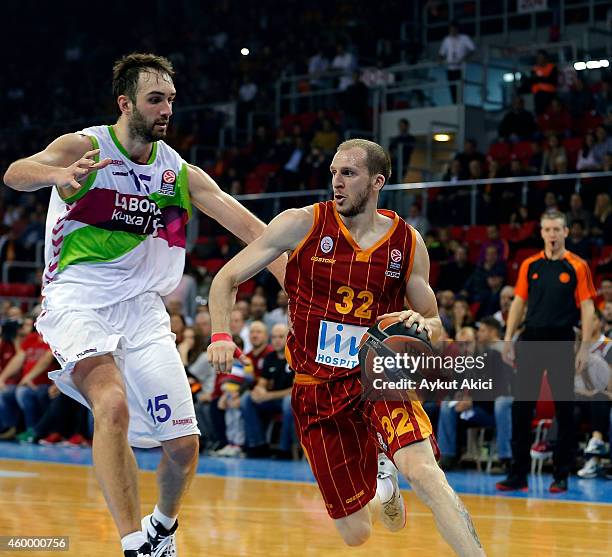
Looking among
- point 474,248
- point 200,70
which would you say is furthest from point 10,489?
point 200,70

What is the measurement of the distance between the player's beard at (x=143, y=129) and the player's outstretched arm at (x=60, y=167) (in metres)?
0.24

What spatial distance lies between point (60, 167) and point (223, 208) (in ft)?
3.12

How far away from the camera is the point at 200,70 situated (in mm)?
28078

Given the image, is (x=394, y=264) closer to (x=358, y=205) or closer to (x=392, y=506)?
(x=358, y=205)

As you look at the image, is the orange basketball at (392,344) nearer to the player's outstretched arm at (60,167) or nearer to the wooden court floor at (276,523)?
the player's outstretched arm at (60,167)

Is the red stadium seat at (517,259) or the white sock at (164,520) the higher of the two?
the red stadium seat at (517,259)

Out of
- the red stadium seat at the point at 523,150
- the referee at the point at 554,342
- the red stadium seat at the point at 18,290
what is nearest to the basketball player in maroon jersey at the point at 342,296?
the referee at the point at 554,342

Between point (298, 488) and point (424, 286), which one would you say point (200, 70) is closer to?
point (298, 488)

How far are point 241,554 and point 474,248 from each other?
9887mm

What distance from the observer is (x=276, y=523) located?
27.1ft

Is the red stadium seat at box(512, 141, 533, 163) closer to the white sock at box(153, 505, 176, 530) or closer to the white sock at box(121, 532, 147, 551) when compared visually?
the white sock at box(153, 505, 176, 530)

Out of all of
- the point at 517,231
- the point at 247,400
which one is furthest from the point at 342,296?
the point at 517,231

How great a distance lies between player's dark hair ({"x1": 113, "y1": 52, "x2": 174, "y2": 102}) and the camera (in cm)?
575

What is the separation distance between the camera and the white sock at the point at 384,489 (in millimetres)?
6203
